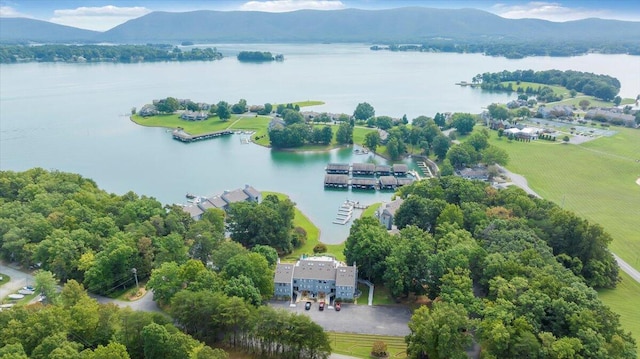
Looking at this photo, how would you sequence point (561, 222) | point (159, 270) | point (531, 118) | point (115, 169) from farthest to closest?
1. point (531, 118)
2. point (115, 169)
3. point (561, 222)
4. point (159, 270)

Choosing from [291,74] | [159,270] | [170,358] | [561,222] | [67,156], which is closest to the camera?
[170,358]

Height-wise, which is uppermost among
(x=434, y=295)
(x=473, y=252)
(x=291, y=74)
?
(x=291, y=74)

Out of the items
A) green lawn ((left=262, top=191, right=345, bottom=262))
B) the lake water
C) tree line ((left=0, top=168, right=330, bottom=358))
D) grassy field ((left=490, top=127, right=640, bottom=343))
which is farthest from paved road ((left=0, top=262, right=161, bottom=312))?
grassy field ((left=490, top=127, right=640, bottom=343))

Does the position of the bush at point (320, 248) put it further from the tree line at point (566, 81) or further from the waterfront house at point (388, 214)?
the tree line at point (566, 81)

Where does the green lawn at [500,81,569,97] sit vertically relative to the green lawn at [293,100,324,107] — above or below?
above

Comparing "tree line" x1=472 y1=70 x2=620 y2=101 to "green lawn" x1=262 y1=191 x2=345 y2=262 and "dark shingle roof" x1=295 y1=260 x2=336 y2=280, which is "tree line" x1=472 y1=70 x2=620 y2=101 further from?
"dark shingle roof" x1=295 y1=260 x2=336 y2=280

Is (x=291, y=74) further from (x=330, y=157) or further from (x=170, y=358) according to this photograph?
(x=170, y=358)

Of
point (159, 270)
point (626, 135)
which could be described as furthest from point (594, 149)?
point (159, 270)
